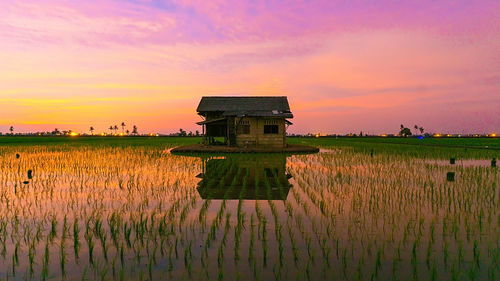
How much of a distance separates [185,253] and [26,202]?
682 centimetres

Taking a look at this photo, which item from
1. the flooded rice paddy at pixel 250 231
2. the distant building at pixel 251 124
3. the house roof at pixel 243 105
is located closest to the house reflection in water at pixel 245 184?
the flooded rice paddy at pixel 250 231

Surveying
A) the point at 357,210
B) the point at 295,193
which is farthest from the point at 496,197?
the point at 295,193

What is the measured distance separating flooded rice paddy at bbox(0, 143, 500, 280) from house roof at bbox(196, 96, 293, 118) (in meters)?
21.8

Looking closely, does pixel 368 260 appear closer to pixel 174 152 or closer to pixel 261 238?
pixel 261 238

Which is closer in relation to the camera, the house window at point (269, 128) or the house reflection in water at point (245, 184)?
the house reflection in water at point (245, 184)

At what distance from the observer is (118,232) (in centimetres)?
625

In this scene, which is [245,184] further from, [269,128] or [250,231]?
[269,128]

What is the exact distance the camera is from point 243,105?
111ft

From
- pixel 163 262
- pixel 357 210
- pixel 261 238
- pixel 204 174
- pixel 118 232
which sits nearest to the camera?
pixel 163 262

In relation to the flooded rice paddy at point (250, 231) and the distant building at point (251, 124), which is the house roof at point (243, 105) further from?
the flooded rice paddy at point (250, 231)

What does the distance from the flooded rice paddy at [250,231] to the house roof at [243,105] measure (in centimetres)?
2184

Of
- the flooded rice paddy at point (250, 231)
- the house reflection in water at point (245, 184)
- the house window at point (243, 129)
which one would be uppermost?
the house window at point (243, 129)

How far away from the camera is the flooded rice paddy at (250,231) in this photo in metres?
4.60

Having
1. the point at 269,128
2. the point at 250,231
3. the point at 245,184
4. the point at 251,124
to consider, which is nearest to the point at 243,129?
the point at 251,124
